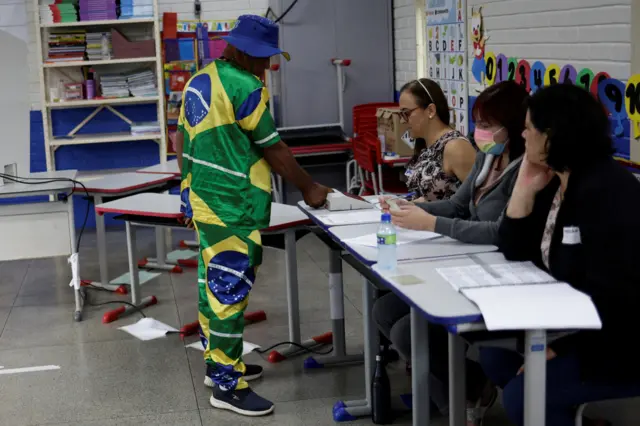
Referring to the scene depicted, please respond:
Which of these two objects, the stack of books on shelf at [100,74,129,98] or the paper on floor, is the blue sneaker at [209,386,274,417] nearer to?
the paper on floor

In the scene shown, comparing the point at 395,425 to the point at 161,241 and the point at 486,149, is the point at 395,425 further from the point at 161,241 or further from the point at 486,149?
the point at 161,241

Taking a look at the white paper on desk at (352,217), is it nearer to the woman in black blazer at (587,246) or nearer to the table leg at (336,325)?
the table leg at (336,325)

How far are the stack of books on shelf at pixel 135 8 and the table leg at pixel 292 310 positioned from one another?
388 cm

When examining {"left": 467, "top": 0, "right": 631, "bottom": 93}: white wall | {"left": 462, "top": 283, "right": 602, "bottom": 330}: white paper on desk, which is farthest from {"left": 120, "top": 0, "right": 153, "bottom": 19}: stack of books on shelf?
{"left": 462, "top": 283, "right": 602, "bottom": 330}: white paper on desk

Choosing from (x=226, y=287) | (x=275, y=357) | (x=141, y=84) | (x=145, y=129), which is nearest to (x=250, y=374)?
(x=275, y=357)

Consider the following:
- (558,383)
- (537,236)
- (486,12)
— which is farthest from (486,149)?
(486,12)

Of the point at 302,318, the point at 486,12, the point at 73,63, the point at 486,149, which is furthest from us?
the point at 73,63

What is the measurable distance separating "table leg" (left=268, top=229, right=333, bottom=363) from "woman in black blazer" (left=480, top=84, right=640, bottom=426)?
6.31 feet

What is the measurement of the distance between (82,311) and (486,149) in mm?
3178

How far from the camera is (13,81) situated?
7797 millimetres

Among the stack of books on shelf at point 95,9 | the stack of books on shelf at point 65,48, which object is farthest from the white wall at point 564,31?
the stack of books on shelf at point 65,48

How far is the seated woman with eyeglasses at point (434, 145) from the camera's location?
3.94 meters

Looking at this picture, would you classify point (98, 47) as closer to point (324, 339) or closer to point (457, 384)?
point (324, 339)

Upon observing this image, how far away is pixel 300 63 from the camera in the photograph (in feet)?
25.9
